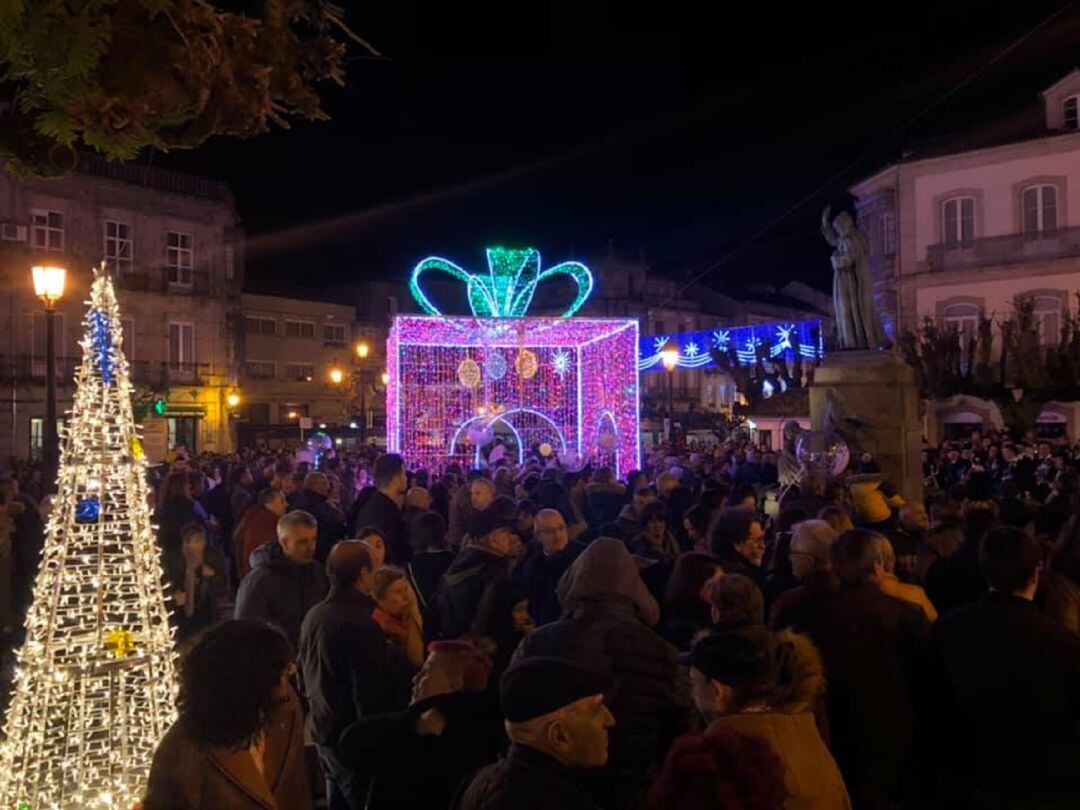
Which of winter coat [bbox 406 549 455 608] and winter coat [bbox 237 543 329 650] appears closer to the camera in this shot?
winter coat [bbox 237 543 329 650]

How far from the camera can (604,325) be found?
17828 mm

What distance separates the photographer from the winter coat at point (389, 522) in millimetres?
7738

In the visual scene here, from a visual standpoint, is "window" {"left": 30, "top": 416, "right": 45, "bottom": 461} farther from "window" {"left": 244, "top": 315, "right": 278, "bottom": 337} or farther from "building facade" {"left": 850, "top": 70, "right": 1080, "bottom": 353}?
"building facade" {"left": 850, "top": 70, "right": 1080, "bottom": 353}

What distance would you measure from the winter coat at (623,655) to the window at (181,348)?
115 feet

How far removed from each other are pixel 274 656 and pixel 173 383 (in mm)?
35686

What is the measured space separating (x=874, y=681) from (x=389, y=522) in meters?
4.66

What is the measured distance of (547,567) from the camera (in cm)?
589

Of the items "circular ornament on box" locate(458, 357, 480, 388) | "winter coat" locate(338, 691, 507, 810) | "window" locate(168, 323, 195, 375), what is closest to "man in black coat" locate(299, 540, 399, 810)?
"winter coat" locate(338, 691, 507, 810)

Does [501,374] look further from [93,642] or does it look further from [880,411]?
[93,642]

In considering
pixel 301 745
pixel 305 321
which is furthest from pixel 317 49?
pixel 305 321

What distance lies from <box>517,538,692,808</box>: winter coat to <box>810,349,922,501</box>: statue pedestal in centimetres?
965

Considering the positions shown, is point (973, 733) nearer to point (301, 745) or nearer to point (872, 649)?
point (872, 649)

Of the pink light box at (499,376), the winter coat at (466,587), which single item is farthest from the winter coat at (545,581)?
the pink light box at (499,376)

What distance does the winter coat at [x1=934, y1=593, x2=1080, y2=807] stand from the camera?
11.6 feet
